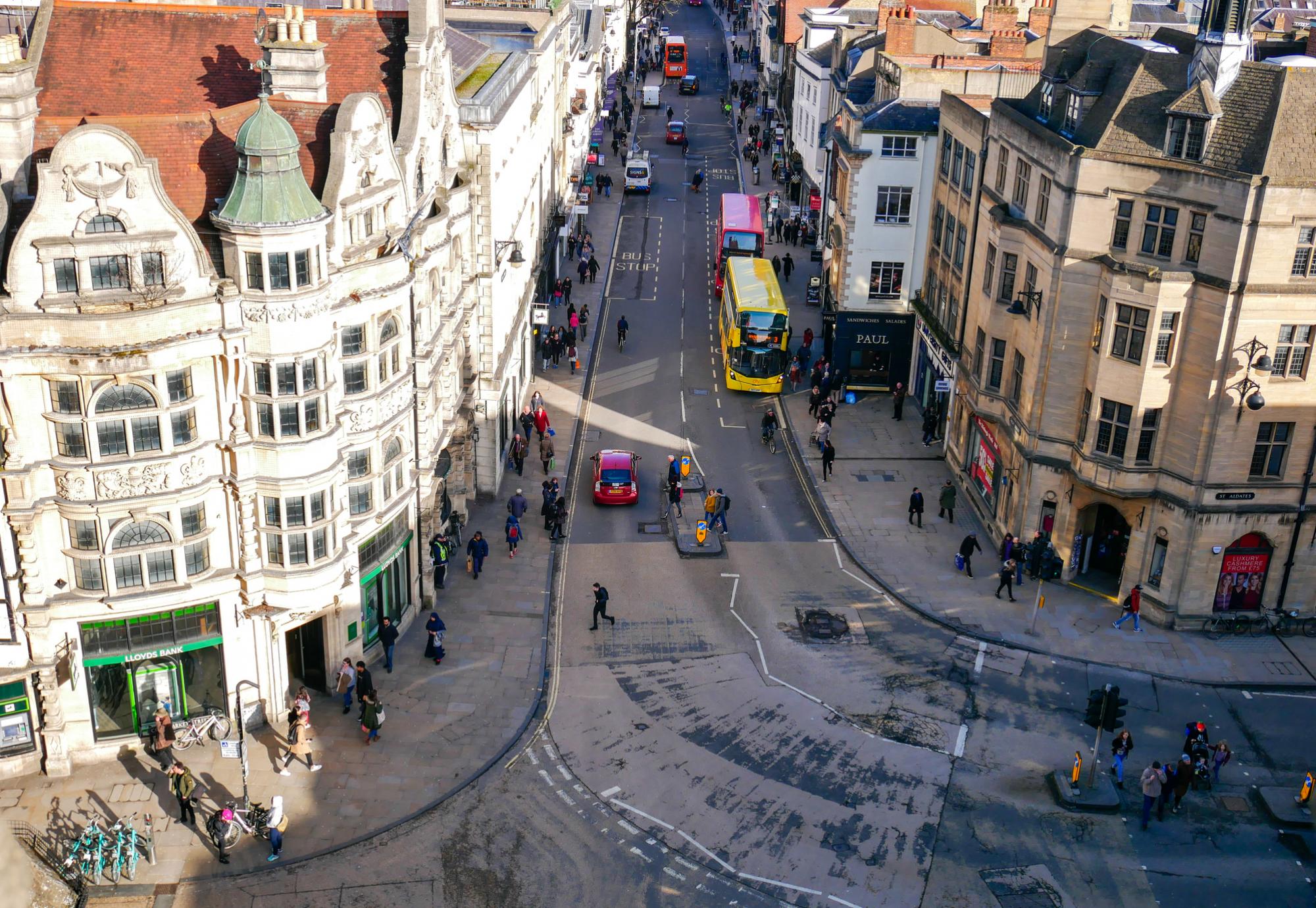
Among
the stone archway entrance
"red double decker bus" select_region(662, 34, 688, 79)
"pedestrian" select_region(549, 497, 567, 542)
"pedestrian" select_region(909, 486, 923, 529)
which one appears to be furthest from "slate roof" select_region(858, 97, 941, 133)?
"red double decker bus" select_region(662, 34, 688, 79)

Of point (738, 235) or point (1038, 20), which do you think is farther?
point (1038, 20)

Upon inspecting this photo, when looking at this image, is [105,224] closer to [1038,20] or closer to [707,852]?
[707,852]

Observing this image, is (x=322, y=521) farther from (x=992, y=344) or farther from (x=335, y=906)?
(x=992, y=344)

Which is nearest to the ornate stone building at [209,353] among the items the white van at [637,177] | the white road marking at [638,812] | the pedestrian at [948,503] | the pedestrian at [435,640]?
the pedestrian at [435,640]

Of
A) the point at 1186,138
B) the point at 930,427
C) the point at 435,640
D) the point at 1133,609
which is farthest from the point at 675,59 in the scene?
the point at 435,640

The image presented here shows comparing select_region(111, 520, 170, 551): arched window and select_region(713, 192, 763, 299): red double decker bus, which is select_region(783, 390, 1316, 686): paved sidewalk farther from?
select_region(111, 520, 170, 551): arched window

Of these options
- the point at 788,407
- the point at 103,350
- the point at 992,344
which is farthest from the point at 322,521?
the point at 788,407
